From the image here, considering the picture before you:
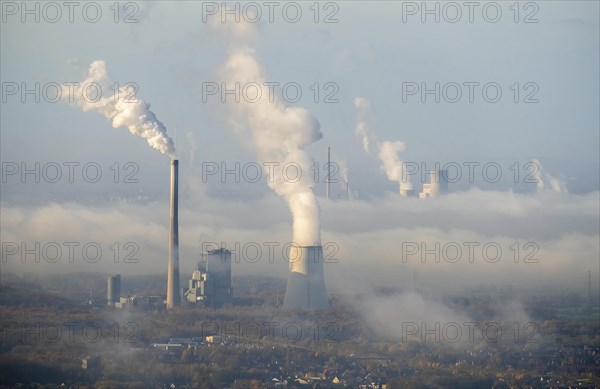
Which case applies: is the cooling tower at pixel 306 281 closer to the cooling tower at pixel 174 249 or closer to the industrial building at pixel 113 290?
the cooling tower at pixel 174 249

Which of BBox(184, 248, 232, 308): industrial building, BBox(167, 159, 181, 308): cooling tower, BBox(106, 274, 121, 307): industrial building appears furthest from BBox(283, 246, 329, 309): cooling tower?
BBox(106, 274, 121, 307): industrial building

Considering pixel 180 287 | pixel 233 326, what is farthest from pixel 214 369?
pixel 180 287

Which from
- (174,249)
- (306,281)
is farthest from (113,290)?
(306,281)

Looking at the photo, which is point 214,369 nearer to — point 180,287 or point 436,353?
point 436,353

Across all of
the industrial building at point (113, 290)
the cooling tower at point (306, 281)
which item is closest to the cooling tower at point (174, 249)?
the industrial building at point (113, 290)

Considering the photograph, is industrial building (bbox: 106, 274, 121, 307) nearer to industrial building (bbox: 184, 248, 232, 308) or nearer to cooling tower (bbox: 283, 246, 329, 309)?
industrial building (bbox: 184, 248, 232, 308)

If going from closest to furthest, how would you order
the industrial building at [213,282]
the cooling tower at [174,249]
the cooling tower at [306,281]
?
the cooling tower at [306,281] < the cooling tower at [174,249] < the industrial building at [213,282]

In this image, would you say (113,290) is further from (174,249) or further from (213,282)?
(174,249)
